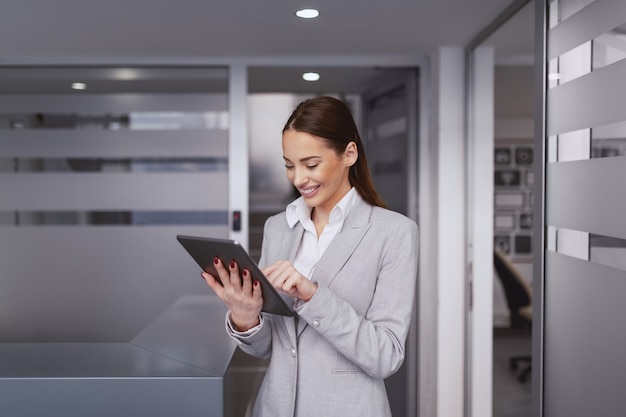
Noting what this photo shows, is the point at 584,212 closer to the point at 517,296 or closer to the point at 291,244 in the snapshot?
the point at 291,244

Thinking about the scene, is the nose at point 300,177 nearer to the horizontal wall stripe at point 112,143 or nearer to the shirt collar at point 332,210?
the shirt collar at point 332,210

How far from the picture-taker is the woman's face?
59.0 inches

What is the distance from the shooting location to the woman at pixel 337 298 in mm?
1478

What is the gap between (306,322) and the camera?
1.55m

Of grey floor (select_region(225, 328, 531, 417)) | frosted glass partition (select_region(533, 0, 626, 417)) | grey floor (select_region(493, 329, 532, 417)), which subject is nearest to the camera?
frosted glass partition (select_region(533, 0, 626, 417))

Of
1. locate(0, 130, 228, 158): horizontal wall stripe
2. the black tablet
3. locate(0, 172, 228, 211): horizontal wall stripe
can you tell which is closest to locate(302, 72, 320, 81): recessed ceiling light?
locate(0, 130, 228, 158): horizontal wall stripe

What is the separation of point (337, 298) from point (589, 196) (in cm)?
105

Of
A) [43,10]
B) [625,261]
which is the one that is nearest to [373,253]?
[625,261]

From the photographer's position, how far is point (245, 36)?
3.33m

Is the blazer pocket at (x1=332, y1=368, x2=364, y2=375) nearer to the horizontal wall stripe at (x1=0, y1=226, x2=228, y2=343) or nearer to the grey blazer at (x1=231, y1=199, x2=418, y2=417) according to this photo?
the grey blazer at (x1=231, y1=199, x2=418, y2=417)

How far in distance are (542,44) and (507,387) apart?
10.6ft

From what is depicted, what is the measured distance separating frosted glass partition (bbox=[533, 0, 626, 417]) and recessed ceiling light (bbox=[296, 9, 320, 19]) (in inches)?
39.9

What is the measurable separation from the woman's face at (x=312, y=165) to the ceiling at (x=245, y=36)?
1379mm

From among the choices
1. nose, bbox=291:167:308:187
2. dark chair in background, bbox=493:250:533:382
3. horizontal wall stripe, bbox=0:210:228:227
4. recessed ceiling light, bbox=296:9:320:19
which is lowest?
dark chair in background, bbox=493:250:533:382
